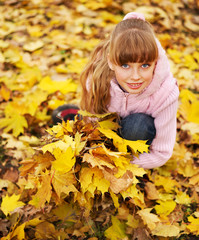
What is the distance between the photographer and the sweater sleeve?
1.39m

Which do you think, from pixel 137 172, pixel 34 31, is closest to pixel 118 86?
pixel 137 172

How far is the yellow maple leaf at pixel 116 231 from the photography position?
140cm

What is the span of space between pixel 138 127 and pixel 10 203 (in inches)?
34.0

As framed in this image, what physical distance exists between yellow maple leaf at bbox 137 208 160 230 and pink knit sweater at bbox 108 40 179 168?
25 cm

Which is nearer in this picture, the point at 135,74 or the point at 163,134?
the point at 135,74

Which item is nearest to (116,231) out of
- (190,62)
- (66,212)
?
(66,212)

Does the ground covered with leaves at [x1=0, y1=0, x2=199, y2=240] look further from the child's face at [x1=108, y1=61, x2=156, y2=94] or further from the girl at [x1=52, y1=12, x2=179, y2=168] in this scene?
the child's face at [x1=108, y1=61, x2=156, y2=94]

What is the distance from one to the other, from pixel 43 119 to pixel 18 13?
5.54 ft

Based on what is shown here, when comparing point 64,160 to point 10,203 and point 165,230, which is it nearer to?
point 10,203

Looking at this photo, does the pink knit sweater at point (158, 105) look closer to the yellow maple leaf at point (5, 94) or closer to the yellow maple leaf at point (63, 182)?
the yellow maple leaf at point (63, 182)

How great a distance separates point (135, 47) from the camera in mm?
1132

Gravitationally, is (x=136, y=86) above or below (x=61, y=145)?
above

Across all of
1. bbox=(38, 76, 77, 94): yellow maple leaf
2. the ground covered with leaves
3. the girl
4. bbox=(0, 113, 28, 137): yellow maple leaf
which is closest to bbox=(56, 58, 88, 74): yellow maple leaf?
the ground covered with leaves

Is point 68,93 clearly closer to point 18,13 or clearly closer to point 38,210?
point 38,210
